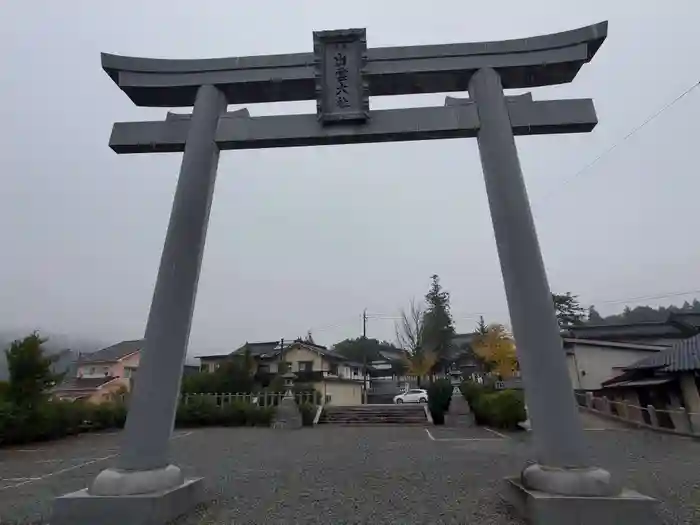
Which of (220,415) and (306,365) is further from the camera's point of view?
(306,365)

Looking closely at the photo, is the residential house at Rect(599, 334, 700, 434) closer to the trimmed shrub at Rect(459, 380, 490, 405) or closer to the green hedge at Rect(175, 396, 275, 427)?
the trimmed shrub at Rect(459, 380, 490, 405)

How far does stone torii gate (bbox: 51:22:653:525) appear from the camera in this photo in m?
4.46

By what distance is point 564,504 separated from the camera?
3.98 m

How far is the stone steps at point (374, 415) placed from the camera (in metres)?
18.0

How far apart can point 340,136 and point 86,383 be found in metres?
32.6

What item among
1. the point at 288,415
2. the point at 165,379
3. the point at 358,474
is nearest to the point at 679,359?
the point at 358,474

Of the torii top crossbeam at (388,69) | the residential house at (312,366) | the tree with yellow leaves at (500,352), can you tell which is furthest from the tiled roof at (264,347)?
the torii top crossbeam at (388,69)

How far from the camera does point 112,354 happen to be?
110ft

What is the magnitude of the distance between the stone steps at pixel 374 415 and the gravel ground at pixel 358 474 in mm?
4782

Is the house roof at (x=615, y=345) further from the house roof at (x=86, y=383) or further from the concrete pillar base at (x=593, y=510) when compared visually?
the house roof at (x=86, y=383)

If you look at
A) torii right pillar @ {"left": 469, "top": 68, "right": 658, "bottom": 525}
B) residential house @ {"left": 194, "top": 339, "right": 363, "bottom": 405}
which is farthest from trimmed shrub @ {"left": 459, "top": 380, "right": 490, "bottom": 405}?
torii right pillar @ {"left": 469, "top": 68, "right": 658, "bottom": 525}

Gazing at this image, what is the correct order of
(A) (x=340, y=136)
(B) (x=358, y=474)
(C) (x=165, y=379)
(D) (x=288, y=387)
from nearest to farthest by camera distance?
1. (C) (x=165, y=379)
2. (A) (x=340, y=136)
3. (B) (x=358, y=474)
4. (D) (x=288, y=387)

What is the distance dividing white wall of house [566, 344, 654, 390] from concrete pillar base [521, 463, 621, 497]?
2246 centimetres

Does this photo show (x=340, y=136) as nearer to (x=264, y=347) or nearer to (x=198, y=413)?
(x=198, y=413)
